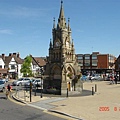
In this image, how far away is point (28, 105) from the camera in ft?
66.9

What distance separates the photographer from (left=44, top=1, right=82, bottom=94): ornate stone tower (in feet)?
95.3

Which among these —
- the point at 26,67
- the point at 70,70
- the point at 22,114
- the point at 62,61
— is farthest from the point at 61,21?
the point at 26,67

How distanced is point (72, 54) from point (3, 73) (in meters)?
42.4

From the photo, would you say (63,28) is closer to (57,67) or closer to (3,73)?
(57,67)

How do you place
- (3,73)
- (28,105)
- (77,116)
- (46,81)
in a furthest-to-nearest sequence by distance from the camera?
(3,73) < (46,81) < (28,105) < (77,116)

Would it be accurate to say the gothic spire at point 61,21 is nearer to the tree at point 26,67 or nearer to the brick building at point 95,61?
the tree at point 26,67

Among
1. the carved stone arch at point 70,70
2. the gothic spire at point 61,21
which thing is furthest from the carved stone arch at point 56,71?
the gothic spire at point 61,21

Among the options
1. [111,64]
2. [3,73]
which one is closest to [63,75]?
[3,73]

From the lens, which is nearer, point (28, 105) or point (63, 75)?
point (28, 105)

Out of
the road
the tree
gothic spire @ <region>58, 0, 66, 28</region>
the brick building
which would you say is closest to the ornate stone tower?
gothic spire @ <region>58, 0, 66, 28</region>

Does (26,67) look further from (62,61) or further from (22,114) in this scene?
(22,114)

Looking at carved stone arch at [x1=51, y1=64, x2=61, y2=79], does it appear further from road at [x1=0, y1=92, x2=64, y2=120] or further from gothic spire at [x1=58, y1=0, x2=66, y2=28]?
road at [x1=0, y1=92, x2=64, y2=120]

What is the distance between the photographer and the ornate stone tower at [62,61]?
29.1 m

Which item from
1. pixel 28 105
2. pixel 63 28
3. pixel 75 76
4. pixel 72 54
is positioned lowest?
pixel 28 105
